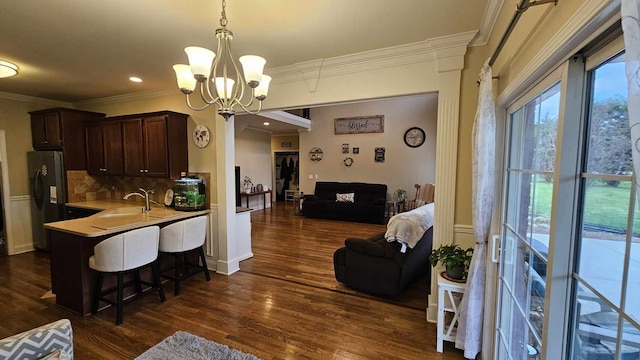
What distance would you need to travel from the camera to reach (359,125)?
8039 millimetres

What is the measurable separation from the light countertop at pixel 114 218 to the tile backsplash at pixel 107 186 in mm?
229

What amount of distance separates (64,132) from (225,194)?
116 inches

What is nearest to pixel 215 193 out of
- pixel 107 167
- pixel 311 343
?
pixel 107 167

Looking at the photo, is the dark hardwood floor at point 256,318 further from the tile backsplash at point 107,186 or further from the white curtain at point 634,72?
the white curtain at point 634,72

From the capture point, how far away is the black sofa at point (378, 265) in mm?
2998

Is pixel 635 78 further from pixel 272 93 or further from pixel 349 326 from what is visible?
pixel 272 93

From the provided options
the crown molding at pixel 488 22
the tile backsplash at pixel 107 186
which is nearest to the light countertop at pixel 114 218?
the tile backsplash at pixel 107 186

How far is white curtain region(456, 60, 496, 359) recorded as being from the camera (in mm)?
1717

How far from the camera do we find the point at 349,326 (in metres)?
2.57

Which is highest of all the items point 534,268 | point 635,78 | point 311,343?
point 635,78

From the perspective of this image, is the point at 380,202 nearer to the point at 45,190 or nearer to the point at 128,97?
the point at 128,97

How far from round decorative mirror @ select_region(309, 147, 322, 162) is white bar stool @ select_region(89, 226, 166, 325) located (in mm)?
6087

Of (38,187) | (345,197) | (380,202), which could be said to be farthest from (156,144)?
(380,202)

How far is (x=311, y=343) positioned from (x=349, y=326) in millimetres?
428
